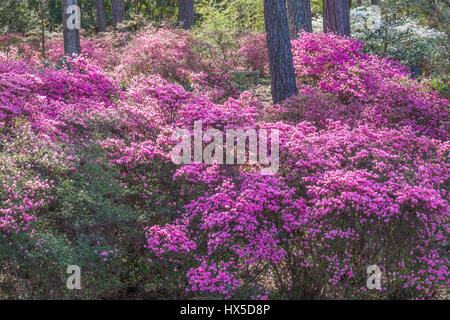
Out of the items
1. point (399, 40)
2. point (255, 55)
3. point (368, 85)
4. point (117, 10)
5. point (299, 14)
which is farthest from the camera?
point (117, 10)

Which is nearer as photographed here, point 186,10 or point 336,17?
point 336,17

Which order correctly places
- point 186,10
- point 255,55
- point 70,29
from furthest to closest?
point 186,10 → point 255,55 → point 70,29

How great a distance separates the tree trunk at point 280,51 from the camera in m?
8.49

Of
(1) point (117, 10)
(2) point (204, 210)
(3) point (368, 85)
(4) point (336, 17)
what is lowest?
(2) point (204, 210)

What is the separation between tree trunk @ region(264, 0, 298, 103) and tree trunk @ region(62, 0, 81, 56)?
5588mm

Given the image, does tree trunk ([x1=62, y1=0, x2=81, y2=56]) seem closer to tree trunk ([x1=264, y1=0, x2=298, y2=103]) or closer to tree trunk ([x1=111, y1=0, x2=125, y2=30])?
tree trunk ([x1=264, y1=0, x2=298, y2=103])

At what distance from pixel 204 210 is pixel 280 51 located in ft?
15.8

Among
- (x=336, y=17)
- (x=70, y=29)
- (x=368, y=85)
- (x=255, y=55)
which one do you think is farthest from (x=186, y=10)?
(x=368, y=85)

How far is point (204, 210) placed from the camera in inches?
178

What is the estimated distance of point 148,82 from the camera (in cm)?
682

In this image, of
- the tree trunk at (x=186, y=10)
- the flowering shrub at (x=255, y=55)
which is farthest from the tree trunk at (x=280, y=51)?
the tree trunk at (x=186, y=10)

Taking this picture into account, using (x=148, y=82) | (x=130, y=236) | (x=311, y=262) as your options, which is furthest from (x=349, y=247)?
(x=148, y=82)

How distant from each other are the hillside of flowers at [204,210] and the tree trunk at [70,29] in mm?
6002

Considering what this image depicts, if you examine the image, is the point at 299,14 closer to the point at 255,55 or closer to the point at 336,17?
the point at 336,17
